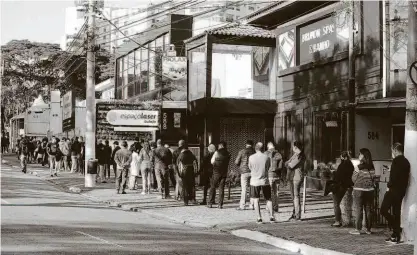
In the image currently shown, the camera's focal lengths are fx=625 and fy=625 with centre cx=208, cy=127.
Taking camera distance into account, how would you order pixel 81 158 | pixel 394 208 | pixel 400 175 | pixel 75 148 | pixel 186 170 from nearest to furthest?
pixel 400 175 → pixel 394 208 → pixel 186 170 → pixel 75 148 → pixel 81 158

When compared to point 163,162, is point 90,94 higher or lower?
higher

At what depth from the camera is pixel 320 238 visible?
12.0m

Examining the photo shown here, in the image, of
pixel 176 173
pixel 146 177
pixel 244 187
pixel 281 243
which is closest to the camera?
pixel 281 243

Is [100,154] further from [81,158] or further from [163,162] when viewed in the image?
[163,162]

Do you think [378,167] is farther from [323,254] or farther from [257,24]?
[257,24]

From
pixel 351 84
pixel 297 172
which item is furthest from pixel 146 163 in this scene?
pixel 297 172

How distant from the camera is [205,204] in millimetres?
18609

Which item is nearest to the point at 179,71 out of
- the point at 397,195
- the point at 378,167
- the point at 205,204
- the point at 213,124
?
the point at 213,124

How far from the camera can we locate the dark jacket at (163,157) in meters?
20.4

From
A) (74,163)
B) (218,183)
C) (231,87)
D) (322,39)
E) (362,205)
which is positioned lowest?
(362,205)

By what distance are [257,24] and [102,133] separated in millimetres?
8300

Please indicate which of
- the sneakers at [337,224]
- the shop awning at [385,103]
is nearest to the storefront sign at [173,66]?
Answer: the shop awning at [385,103]

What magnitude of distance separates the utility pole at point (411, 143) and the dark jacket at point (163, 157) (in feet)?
33.3

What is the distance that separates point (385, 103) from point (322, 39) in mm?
5385
